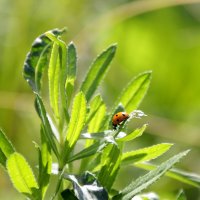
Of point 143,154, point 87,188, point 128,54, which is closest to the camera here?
point 87,188

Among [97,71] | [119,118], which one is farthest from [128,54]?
[119,118]

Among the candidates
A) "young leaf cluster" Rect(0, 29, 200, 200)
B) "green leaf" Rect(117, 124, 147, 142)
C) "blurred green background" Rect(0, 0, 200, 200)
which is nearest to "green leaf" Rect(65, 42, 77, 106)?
"young leaf cluster" Rect(0, 29, 200, 200)

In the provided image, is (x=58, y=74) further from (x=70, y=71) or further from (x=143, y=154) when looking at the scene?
(x=143, y=154)

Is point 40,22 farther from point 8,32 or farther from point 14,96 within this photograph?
point 14,96

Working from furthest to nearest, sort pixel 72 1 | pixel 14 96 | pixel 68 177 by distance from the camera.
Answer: pixel 72 1
pixel 14 96
pixel 68 177

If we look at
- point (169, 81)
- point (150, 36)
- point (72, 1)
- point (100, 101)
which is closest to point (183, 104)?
point (169, 81)

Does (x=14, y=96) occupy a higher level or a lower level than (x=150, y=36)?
lower

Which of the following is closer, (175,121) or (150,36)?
(175,121)
